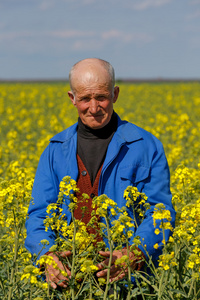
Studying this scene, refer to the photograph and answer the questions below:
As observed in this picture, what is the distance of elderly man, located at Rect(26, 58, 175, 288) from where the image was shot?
2.76 metres

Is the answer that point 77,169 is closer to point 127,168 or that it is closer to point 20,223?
point 127,168

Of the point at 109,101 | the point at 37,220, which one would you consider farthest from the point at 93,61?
the point at 37,220

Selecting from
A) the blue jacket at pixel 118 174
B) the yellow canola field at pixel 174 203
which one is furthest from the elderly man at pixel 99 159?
the yellow canola field at pixel 174 203

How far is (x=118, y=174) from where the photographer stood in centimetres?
281

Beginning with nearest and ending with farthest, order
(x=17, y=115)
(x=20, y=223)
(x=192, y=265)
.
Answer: (x=192, y=265), (x=20, y=223), (x=17, y=115)

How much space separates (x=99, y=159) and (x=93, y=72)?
514 mm

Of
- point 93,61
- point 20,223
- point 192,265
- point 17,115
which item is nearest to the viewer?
point 192,265

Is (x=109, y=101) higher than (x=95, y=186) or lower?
higher

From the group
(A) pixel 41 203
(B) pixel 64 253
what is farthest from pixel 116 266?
(A) pixel 41 203

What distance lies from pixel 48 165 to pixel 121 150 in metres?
0.46

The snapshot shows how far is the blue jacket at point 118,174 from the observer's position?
2.78 meters

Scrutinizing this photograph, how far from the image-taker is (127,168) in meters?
2.80

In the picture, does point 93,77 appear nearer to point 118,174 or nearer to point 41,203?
point 118,174

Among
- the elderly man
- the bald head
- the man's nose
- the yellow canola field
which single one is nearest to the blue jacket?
the elderly man
